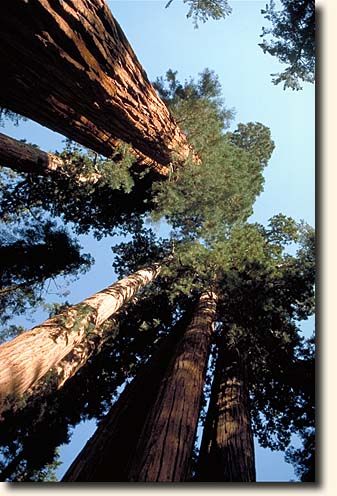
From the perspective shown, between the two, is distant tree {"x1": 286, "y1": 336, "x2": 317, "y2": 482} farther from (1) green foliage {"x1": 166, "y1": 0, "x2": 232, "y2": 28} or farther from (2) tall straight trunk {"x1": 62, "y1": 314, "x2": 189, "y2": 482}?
(1) green foliage {"x1": 166, "y1": 0, "x2": 232, "y2": 28}

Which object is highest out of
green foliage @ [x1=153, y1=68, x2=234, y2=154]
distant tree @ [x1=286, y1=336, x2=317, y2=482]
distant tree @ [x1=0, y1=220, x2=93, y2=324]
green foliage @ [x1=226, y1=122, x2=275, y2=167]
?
green foliage @ [x1=226, y1=122, x2=275, y2=167]

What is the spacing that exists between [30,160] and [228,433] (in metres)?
7.18

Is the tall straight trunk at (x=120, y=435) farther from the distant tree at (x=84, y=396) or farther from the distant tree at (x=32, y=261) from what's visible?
the distant tree at (x=32, y=261)

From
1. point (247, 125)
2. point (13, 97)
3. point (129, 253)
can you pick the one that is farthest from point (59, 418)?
point (247, 125)

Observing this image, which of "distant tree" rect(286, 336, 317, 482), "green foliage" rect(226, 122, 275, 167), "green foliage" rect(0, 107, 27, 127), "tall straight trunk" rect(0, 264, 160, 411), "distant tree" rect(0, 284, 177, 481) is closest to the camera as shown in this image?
"tall straight trunk" rect(0, 264, 160, 411)

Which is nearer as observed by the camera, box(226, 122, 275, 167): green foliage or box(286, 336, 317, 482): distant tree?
box(286, 336, 317, 482): distant tree

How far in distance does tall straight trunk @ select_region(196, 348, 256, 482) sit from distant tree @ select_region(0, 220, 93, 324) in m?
5.35

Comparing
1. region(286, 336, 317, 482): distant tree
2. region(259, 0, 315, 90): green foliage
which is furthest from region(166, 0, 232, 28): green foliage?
region(286, 336, 317, 482): distant tree

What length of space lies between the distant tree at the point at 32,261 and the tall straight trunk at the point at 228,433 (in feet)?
17.6

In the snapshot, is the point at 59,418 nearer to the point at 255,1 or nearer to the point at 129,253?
the point at 129,253

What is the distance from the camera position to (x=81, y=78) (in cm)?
445

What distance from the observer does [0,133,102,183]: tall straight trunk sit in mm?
6948

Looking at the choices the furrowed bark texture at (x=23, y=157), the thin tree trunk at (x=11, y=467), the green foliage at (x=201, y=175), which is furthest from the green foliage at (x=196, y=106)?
the thin tree trunk at (x=11, y=467)

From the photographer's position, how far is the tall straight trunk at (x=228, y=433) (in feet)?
11.4
